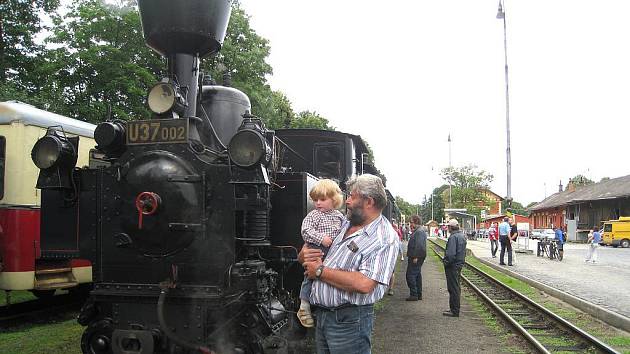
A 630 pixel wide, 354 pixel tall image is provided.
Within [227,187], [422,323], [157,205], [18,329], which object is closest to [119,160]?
[157,205]

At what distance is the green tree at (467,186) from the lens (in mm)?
64875

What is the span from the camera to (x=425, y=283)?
13.9 metres

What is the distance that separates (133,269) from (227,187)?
1.07m

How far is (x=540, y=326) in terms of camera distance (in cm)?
826

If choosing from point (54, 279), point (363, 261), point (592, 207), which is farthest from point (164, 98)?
point (592, 207)

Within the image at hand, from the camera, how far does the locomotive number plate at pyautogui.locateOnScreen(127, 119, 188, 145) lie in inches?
171

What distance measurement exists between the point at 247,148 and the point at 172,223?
2.77 ft

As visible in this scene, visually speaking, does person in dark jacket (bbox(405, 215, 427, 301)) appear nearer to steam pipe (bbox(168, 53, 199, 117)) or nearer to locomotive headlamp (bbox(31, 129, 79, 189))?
steam pipe (bbox(168, 53, 199, 117))

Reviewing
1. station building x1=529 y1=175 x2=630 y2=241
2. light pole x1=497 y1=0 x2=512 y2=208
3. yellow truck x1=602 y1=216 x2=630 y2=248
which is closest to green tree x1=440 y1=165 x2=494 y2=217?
station building x1=529 y1=175 x2=630 y2=241

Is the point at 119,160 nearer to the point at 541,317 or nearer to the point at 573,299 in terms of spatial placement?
the point at 541,317

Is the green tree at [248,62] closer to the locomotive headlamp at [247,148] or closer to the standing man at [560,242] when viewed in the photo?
the standing man at [560,242]

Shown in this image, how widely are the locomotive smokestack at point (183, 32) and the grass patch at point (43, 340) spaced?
3.59 meters

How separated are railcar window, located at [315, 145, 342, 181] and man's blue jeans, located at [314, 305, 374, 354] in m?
4.32

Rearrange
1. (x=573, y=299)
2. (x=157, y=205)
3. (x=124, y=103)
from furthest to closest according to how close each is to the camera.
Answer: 1. (x=124, y=103)
2. (x=573, y=299)
3. (x=157, y=205)
